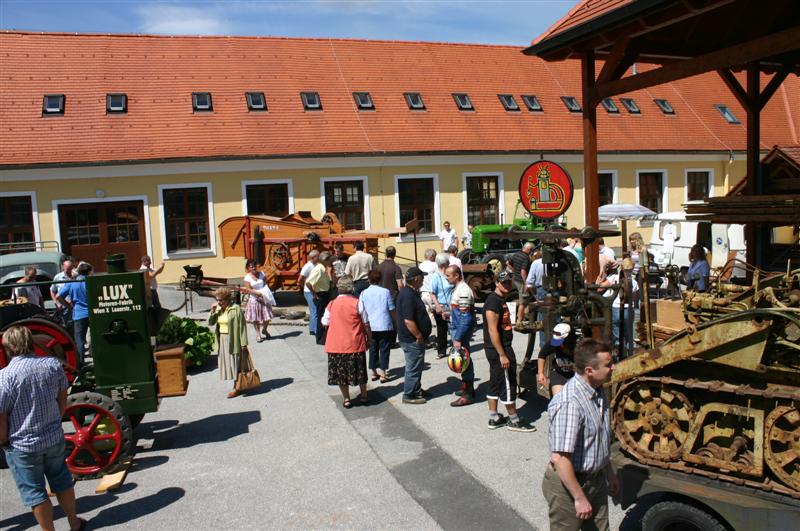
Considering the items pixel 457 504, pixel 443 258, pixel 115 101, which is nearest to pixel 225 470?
pixel 457 504

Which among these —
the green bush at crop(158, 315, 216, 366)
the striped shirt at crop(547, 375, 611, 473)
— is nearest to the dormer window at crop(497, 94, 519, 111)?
the green bush at crop(158, 315, 216, 366)

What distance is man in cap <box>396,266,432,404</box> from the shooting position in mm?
8461

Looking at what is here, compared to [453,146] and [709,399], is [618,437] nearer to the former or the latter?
[709,399]

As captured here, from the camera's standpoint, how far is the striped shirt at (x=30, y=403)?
5.06 m

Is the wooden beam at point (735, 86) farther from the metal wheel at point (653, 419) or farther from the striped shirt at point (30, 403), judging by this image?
the striped shirt at point (30, 403)

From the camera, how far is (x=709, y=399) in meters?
4.89

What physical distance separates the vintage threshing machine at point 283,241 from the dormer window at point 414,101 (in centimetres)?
899

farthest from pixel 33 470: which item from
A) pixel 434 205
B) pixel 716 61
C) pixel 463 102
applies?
pixel 463 102

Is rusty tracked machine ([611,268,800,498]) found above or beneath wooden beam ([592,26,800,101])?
beneath

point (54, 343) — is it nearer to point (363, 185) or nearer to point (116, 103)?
point (363, 185)

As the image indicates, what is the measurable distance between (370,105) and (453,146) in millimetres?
3372

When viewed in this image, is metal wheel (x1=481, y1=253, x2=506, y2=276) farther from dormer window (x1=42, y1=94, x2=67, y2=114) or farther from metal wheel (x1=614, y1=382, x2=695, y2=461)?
dormer window (x1=42, y1=94, x2=67, y2=114)

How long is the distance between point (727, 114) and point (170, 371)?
29.2 metres

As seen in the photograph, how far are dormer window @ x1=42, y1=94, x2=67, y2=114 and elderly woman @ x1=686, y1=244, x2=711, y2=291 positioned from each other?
18357 millimetres
